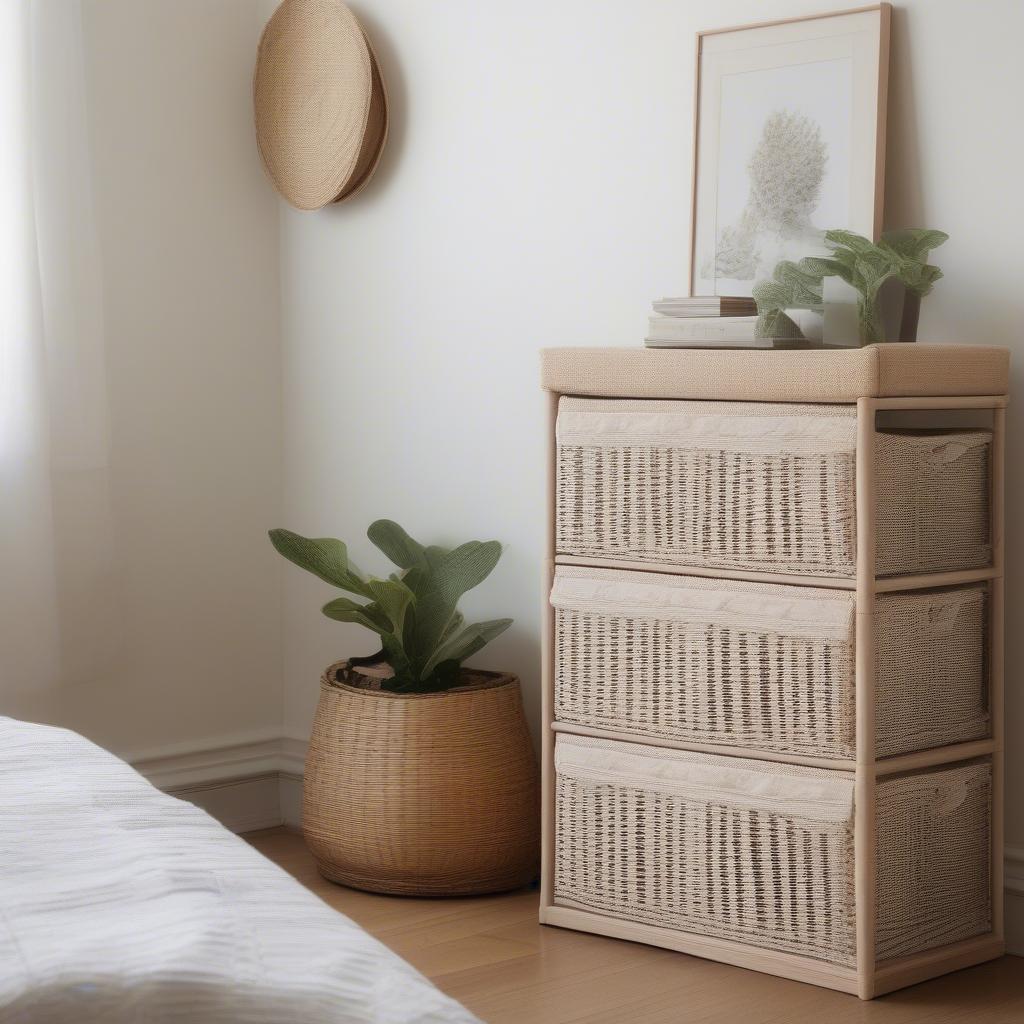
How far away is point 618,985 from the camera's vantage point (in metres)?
2.08

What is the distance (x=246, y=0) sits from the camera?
300 cm

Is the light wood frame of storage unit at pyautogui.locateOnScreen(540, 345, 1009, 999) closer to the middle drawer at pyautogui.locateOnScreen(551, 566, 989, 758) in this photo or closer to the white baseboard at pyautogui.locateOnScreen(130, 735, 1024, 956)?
the middle drawer at pyautogui.locateOnScreen(551, 566, 989, 758)

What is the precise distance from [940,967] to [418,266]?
1.56 meters

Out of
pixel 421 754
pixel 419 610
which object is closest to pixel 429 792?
pixel 421 754

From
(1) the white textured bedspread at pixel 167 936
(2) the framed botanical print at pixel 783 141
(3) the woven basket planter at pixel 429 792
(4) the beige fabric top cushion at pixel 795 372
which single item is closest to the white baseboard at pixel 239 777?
(3) the woven basket planter at pixel 429 792

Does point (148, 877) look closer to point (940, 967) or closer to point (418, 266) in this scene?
point (940, 967)

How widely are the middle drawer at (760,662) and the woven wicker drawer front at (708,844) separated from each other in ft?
0.16

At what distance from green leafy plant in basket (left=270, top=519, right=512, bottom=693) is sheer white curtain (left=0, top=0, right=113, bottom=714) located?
0.40m

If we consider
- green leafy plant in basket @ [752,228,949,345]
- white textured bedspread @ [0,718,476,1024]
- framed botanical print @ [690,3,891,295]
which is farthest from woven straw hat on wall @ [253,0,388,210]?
white textured bedspread @ [0,718,476,1024]

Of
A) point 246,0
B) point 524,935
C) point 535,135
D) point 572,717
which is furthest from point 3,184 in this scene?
point 524,935

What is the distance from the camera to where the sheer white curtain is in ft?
8.42

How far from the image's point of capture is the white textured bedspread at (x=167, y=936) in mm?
771

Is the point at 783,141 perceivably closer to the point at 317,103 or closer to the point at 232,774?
the point at 317,103

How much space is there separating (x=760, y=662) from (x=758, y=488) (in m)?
0.25
